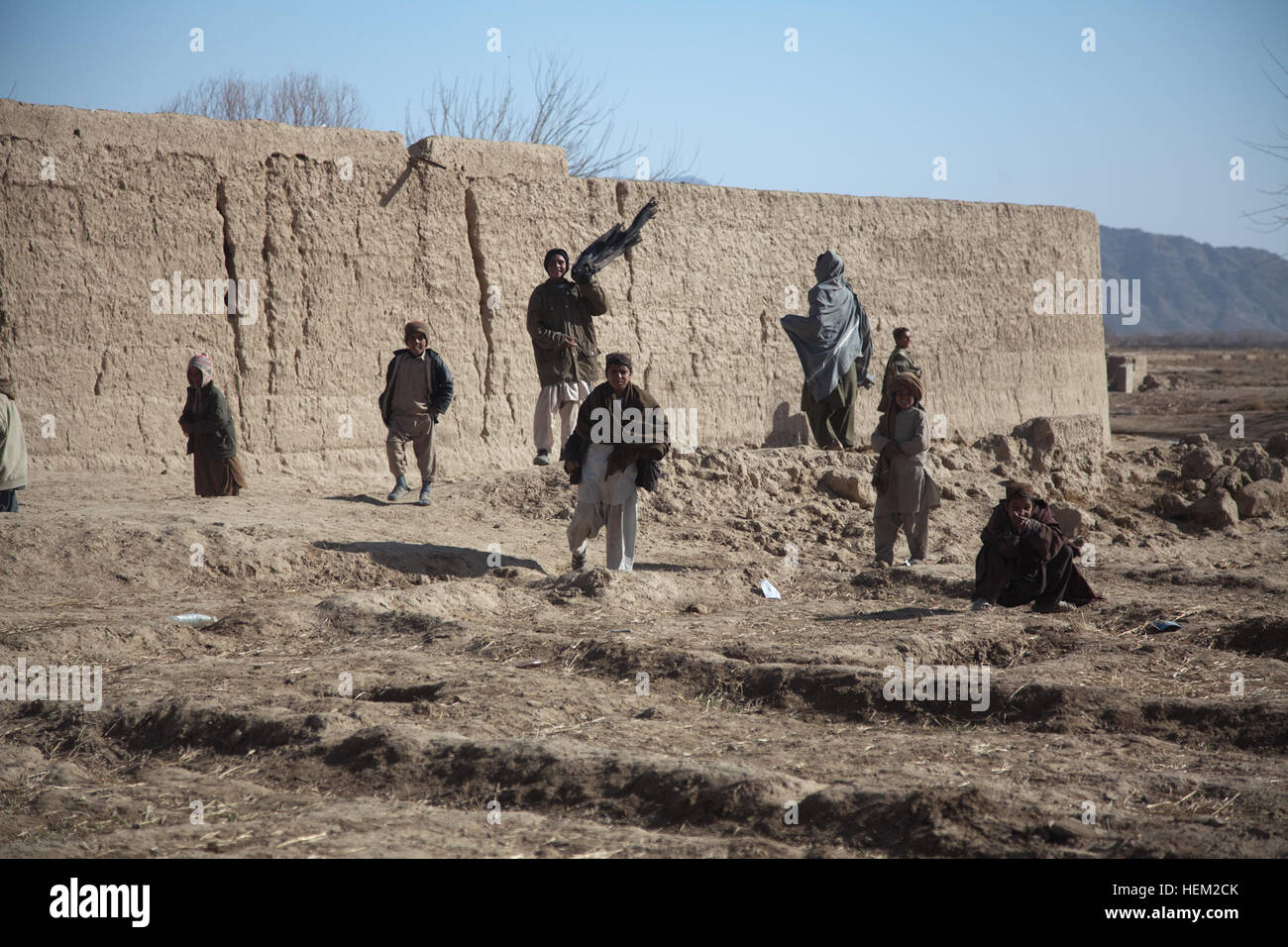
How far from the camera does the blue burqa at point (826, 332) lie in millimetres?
10281

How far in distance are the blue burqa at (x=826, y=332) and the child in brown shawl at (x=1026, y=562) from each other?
170 inches

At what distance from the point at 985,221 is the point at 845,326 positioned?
116 inches

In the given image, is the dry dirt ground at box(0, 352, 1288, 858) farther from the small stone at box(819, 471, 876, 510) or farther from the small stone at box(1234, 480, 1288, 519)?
the small stone at box(1234, 480, 1288, 519)

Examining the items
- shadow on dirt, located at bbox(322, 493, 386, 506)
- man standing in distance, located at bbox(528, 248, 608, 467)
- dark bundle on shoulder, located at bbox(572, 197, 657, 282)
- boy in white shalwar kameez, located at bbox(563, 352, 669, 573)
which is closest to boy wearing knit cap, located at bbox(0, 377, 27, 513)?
shadow on dirt, located at bbox(322, 493, 386, 506)

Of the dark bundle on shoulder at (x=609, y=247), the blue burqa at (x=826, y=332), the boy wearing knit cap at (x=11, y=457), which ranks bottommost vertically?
the boy wearing knit cap at (x=11, y=457)

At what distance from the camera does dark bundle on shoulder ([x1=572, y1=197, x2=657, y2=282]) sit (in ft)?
30.3

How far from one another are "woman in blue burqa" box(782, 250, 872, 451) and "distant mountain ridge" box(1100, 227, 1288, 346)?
124738mm

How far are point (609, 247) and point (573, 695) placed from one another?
551 cm

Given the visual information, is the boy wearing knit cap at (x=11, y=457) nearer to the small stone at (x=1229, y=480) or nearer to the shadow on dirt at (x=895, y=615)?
the shadow on dirt at (x=895, y=615)

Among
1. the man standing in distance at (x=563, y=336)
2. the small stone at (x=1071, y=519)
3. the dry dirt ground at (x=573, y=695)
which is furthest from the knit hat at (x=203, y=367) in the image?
the small stone at (x=1071, y=519)

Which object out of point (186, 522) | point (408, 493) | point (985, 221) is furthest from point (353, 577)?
point (985, 221)

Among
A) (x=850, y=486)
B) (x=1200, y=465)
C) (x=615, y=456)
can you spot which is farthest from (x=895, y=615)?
(x=1200, y=465)

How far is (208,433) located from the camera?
782 cm

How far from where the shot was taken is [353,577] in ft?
23.0
